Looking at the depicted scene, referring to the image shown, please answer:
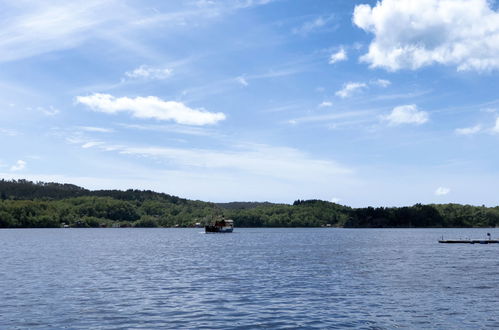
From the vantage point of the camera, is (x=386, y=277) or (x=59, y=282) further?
(x=386, y=277)

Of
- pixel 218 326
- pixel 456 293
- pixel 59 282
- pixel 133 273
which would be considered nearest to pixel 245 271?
pixel 133 273

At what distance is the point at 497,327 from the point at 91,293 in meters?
42.8

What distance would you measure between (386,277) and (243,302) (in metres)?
32.1

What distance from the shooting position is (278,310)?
4884 cm

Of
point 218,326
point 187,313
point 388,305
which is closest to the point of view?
point 218,326

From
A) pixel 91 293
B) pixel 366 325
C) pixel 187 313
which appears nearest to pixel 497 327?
pixel 366 325

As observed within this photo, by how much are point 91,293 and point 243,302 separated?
1908 centimetres

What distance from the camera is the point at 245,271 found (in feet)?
283

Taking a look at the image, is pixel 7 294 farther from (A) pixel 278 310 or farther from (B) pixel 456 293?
(B) pixel 456 293

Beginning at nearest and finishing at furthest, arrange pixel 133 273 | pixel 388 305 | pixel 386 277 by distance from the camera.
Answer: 1. pixel 388 305
2. pixel 386 277
3. pixel 133 273

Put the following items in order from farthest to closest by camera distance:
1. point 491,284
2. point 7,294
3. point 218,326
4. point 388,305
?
point 491,284
point 7,294
point 388,305
point 218,326

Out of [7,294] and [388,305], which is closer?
[388,305]

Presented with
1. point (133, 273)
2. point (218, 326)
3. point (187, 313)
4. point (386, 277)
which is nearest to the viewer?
point (218, 326)

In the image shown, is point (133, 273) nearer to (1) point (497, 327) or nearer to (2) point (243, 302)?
(2) point (243, 302)
